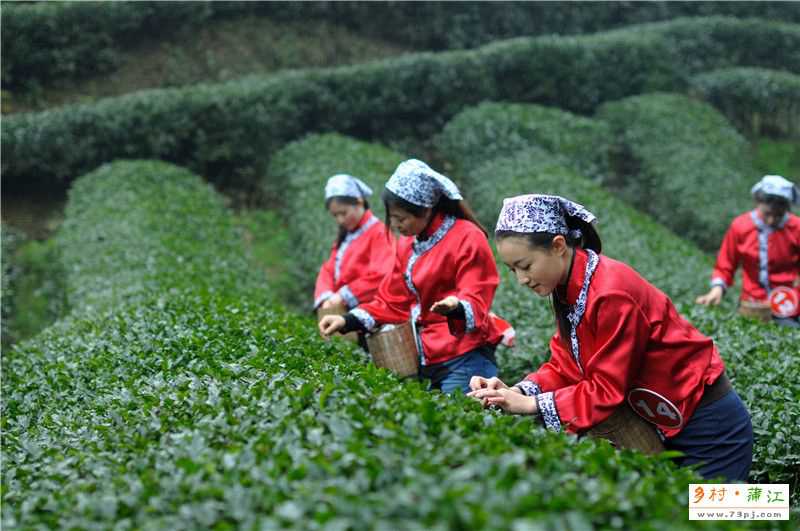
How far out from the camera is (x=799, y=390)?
15.1 feet

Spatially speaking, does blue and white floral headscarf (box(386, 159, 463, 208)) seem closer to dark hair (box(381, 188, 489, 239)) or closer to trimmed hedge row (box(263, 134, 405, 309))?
dark hair (box(381, 188, 489, 239))

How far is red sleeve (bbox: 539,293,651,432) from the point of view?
10.2 ft

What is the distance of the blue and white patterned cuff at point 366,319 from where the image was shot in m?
4.79

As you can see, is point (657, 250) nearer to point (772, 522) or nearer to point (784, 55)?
point (772, 522)

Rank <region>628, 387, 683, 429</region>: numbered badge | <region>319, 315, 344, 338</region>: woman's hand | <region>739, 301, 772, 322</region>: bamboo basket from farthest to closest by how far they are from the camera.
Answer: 1. <region>739, 301, 772, 322</region>: bamboo basket
2. <region>319, 315, 344, 338</region>: woman's hand
3. <region>628, 387, 683, 429</region>: numbered badge

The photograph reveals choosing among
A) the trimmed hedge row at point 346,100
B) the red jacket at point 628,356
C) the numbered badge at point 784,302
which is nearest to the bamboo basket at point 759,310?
the numbered badge at point 784,302

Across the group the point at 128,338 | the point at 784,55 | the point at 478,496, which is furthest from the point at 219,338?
the point at 784,55

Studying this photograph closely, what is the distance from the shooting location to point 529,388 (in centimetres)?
361

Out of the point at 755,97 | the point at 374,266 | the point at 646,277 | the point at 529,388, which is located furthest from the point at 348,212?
the point at 755,97

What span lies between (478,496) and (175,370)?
8.86ft

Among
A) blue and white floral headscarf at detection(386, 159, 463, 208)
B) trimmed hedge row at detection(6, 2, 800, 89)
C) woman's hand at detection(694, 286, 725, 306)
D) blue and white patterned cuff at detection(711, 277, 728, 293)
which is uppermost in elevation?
trimmed hedge row at detection(6, 2, 800, 89)

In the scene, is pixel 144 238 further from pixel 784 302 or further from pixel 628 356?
pixel 628 356

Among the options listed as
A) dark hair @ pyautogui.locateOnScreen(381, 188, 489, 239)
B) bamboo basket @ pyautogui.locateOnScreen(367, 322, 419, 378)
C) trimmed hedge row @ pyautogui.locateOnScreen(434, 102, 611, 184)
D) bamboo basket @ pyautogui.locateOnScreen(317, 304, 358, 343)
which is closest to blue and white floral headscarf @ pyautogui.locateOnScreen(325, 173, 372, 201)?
bamboo basket @ pyautogui.locateOnScreen(317, 304, 358, 343)

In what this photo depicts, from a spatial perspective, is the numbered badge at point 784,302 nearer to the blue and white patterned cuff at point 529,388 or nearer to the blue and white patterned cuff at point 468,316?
the blue and white patterned cuff at point 468,316
